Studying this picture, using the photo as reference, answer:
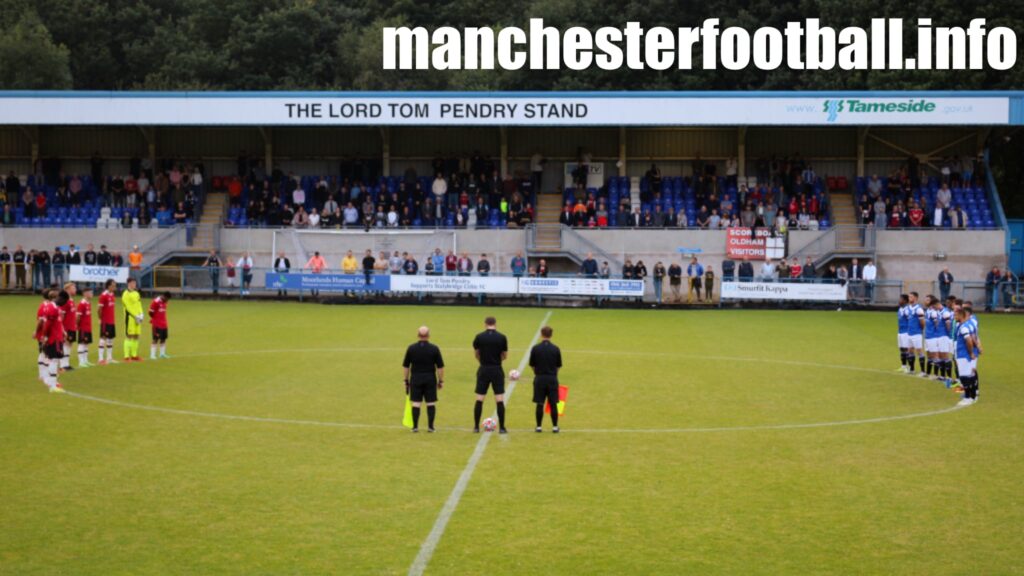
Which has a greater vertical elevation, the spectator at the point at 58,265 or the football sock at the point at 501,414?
the spectator at the point at 58,265

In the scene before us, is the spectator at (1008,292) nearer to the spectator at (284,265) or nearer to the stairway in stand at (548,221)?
the stairway in stand at (548,221)

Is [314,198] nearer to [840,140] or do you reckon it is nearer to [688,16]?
[840,140]

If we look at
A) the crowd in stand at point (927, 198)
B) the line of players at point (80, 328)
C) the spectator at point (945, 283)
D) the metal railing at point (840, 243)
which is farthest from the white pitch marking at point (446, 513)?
the crowd in stand at point (927, 198)

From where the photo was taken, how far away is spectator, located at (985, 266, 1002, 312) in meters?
44.8

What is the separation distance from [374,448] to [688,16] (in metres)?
65.0

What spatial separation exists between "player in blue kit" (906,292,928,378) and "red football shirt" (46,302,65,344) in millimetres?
17787

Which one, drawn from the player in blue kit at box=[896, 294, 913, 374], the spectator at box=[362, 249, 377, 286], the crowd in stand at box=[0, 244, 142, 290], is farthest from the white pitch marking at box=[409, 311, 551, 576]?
the crowd in stand at box=[0, 244, 142, 290]

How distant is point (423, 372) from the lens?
700 inches

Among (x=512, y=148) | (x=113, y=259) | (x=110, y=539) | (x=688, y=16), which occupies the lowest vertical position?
(x=110, y=539)

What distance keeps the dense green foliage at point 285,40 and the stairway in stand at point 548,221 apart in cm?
2414

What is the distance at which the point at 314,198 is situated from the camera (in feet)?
173

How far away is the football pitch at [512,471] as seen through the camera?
1180 cm

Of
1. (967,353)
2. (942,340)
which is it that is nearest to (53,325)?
(967,353)

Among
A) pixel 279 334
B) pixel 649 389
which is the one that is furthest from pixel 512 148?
pixel 649 389
